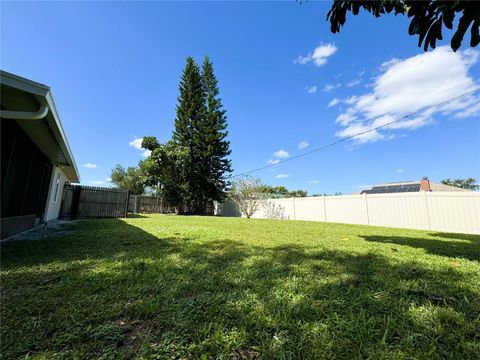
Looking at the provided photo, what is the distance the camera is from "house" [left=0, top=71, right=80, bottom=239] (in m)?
2.88

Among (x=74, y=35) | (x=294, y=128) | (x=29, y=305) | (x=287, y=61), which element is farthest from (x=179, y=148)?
(x=29, y=305)

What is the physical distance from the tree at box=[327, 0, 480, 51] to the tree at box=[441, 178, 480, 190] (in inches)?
2016

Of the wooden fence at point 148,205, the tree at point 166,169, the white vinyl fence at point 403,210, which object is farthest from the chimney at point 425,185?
the wooden fence at point 148,205

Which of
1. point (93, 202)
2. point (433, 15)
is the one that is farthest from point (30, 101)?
point (93, 202)

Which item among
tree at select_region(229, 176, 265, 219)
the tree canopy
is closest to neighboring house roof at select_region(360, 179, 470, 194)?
tree at select_region(229, 176, 265, 219)

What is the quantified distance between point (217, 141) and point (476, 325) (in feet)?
75.4

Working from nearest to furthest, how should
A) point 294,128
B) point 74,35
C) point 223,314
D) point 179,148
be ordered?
point 223,314 → point 74,35 → point 294,128 → point 179,148

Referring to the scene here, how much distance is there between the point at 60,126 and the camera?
4.33 m

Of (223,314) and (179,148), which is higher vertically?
(179,148)

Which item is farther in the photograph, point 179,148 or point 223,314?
point 179,148

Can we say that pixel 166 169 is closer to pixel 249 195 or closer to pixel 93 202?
pixel 249 195

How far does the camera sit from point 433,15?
1.94 metres

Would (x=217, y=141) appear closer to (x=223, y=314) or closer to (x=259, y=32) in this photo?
(x=259, y=32)

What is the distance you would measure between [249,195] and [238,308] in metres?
16.5
